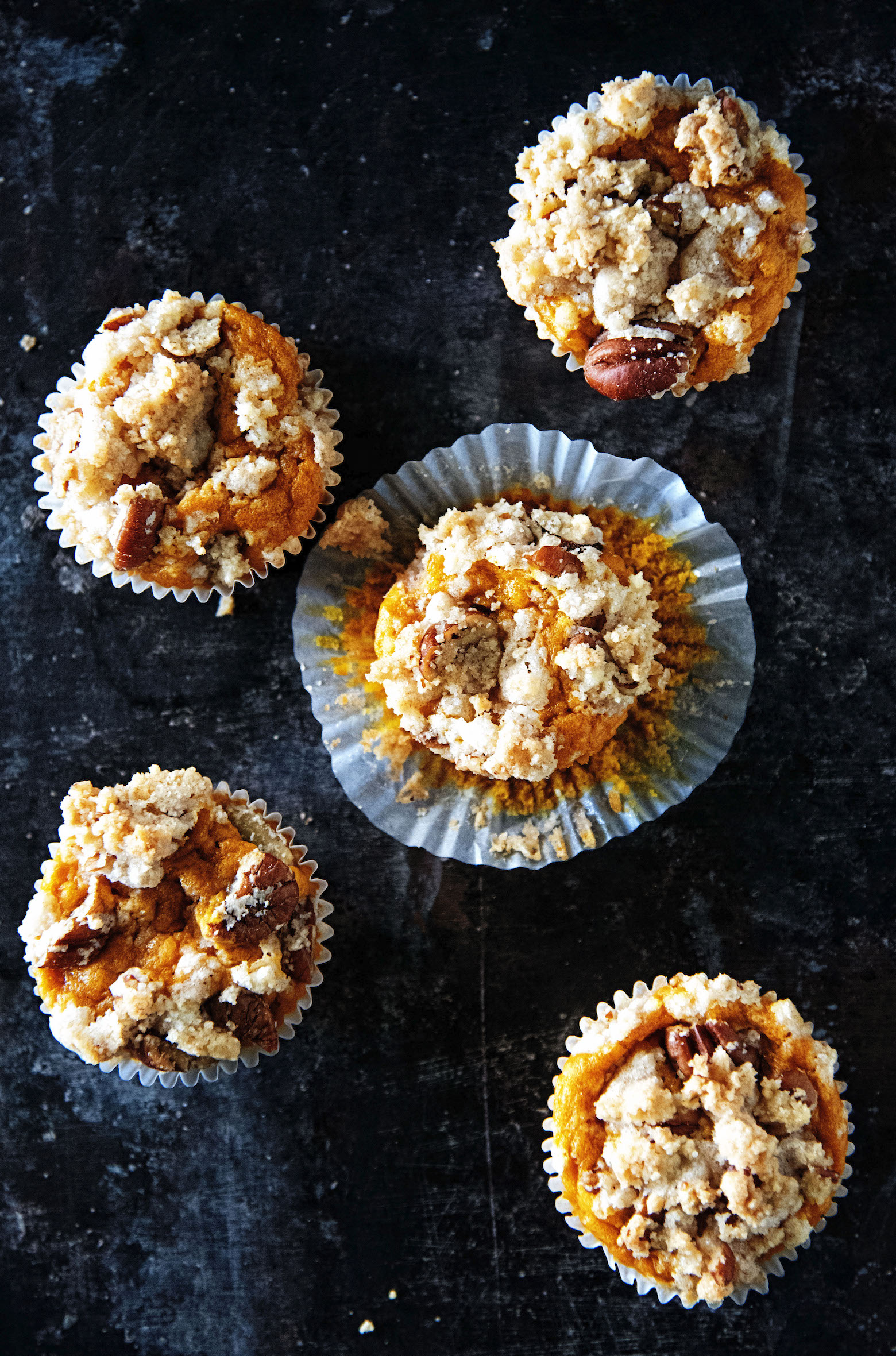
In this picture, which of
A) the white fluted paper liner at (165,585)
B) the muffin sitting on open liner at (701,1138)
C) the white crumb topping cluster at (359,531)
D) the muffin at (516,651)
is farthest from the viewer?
the white crumb topping cluster at (359,531)

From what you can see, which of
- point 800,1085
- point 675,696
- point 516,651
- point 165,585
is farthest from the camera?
point 675,696

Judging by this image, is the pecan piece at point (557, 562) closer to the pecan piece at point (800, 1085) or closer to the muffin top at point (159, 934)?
the muffin top at point (159, 934)

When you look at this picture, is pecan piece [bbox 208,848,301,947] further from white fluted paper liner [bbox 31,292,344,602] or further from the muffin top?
white fluted paper liner [bbox 31,292,344,602]


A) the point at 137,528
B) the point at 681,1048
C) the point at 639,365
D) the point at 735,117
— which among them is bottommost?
the point at 681,1048

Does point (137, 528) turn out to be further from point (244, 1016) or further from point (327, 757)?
point (244, 1016)

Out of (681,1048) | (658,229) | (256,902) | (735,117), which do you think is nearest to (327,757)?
(256,902)

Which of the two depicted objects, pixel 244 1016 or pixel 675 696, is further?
pixel 675 696

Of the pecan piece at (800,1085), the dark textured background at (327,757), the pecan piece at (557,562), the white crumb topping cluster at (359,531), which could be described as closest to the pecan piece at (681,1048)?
the pecan piece at (800,1085)
